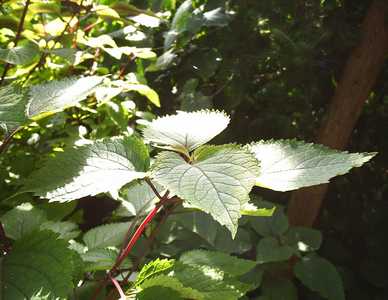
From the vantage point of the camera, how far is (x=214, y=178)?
0.40m

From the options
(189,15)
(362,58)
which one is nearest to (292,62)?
(362,58)

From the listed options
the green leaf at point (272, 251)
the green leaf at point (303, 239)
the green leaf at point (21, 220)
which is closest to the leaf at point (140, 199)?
the green leaf at point (21, 220)

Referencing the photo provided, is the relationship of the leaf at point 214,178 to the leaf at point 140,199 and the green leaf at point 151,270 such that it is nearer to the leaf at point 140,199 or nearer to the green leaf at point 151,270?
the green leaf at point 151,270

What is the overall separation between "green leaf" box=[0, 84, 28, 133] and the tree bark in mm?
1026

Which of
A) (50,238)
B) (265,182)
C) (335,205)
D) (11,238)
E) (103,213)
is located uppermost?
(265,182)

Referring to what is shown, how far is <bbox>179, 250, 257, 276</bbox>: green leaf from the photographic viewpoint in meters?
0.59

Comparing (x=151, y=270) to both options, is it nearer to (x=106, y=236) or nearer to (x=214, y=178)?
(x=214, y=178)

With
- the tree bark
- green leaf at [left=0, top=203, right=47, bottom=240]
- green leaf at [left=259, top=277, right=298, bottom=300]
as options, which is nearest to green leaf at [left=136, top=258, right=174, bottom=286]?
green leaf at [left=0, top=203, right=47, bottom=240]

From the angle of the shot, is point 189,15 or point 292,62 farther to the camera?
point 292,62

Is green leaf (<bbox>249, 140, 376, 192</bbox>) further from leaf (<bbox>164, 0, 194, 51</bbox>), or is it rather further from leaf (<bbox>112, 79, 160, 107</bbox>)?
leaf (<bbox>164, 0, 194, 51</bbox>)

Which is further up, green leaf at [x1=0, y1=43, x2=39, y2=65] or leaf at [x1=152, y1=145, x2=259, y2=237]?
leaf at [x1=152, y1=145, x2=259, y2=237]

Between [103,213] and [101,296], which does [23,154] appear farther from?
[101,296]

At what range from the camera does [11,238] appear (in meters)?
0.59

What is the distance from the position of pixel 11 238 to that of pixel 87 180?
225mm
